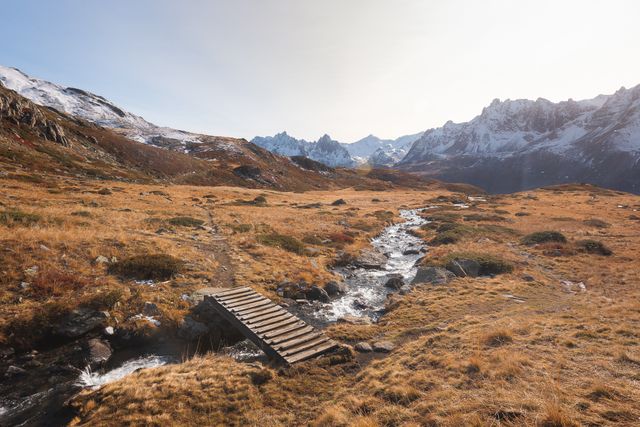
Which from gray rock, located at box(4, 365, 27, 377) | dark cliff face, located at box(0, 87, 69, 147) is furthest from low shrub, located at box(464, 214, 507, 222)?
dark cliff face, located at box(0, 87, 69, 147)

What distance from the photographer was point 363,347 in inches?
523

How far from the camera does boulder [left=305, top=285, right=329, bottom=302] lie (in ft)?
64.2

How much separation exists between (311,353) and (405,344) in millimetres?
4160

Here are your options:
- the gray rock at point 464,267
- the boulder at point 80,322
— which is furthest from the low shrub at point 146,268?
the gray rock at point 464,267

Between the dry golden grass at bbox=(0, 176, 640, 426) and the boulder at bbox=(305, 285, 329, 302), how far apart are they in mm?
1715

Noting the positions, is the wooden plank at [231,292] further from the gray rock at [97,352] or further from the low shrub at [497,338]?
the low shrub at [497,338]

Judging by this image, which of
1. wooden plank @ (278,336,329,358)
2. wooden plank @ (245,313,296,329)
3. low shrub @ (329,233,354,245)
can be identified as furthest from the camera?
low shrub @ (329,233,354,245)

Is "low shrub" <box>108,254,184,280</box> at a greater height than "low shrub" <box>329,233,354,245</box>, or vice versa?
"low shrub" <box>108,254,184,280</box>

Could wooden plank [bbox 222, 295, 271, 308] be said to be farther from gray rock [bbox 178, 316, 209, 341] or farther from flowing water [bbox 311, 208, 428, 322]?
flowing water [bbox 311, 208, 428, 322]

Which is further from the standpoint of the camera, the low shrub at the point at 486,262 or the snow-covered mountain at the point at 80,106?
the snow-covered mountain at the point at 80,106

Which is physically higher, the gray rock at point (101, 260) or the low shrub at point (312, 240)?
the gray rock at point (101, 260)

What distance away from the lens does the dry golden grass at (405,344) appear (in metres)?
8.01

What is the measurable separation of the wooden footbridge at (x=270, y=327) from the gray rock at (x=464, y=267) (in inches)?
579

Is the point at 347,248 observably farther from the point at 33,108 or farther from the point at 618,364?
the point at 33,108
